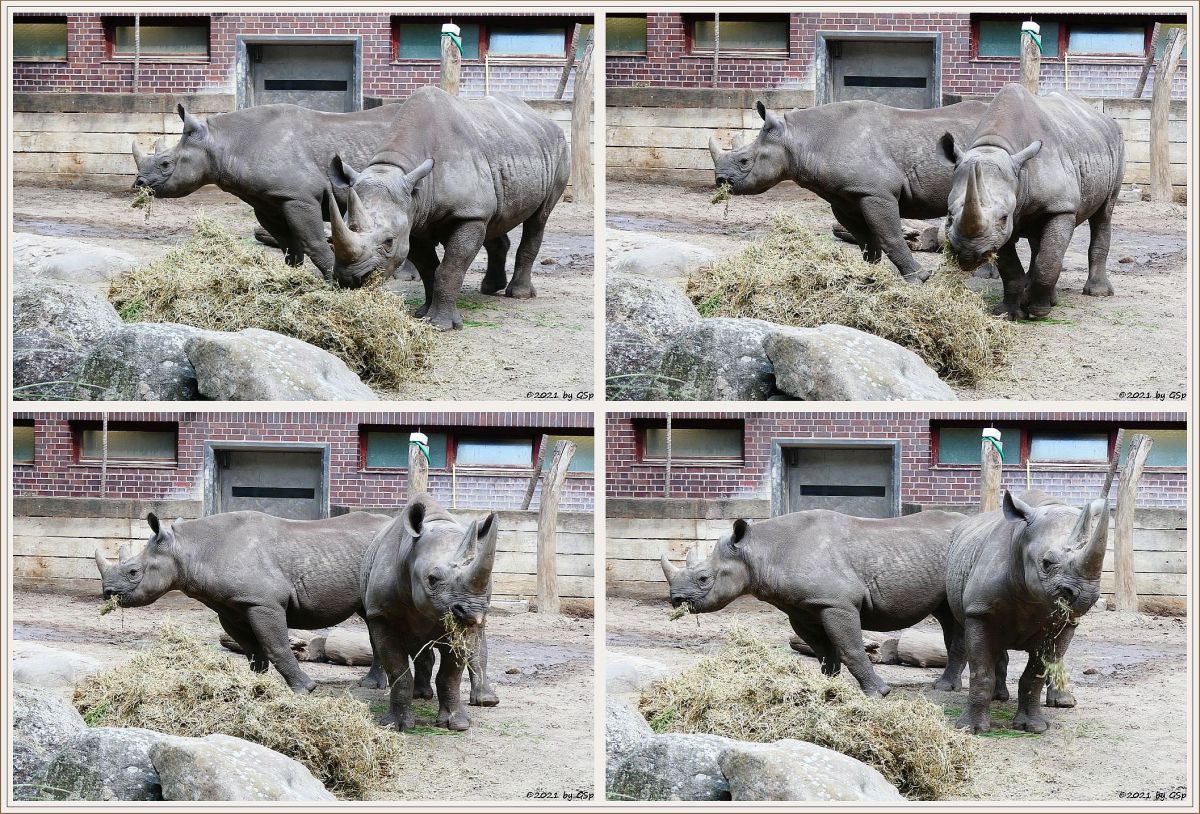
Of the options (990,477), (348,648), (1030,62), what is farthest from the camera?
(1030,62)

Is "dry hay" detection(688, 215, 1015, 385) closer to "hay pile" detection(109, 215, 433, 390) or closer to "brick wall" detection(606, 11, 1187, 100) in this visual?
"brick wall" detection(606, 11, 1187, 100)

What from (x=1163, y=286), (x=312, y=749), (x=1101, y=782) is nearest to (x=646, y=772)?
(x=312, y=749)

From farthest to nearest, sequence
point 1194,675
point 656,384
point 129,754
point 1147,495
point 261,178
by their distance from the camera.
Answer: point 1147,495
point 261,178
point 656,384
point 1194,675
point 129,754

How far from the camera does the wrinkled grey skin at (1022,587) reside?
12.4m

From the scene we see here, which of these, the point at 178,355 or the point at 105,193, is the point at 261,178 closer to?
the point at 178,355

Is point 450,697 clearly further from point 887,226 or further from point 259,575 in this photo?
point 887,226

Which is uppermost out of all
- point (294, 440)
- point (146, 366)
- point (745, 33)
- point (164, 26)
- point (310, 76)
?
point (164, 26)

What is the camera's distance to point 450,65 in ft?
57.0

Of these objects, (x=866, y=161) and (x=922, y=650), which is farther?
(x=922, y=650)

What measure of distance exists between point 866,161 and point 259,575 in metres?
5.56

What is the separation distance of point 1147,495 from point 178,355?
899 centimetres

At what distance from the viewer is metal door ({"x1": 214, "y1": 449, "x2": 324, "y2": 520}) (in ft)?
52.0

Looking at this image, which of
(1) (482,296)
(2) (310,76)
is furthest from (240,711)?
(2) (310,76)

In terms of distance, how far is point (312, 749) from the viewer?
41.6 feet
